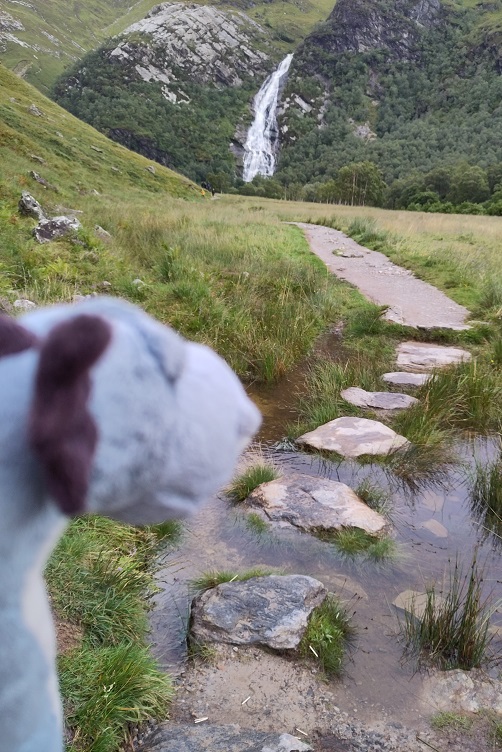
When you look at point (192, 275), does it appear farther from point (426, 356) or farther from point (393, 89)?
point (393, 89)

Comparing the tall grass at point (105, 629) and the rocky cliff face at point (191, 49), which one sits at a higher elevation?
the rocky cliff face at point (191, 49)

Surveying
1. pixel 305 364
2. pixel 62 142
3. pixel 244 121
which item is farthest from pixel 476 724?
pixel 244 121

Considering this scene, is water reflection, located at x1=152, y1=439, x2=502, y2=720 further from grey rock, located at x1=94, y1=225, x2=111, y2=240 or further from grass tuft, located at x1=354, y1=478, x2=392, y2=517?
grey rock, located at x1=94, y1=225, x2=111, y2=240

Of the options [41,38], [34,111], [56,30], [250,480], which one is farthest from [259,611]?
[56,30]

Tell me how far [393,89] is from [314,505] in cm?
13027

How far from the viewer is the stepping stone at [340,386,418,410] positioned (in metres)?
4.94

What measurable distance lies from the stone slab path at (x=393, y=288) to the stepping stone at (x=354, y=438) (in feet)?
9.40

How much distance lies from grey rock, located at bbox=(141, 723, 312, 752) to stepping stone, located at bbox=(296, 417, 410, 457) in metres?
2.34

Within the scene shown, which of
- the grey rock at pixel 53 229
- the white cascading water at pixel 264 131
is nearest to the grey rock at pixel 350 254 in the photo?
the grey rock at pixel 53 229

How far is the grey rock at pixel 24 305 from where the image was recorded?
14.9ft

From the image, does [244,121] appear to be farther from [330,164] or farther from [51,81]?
[51,81]

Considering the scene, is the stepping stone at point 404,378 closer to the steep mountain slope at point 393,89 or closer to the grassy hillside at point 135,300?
the grassy hillside at point 135,300

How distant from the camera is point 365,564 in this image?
3135 mm

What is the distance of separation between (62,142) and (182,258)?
19.6 m
